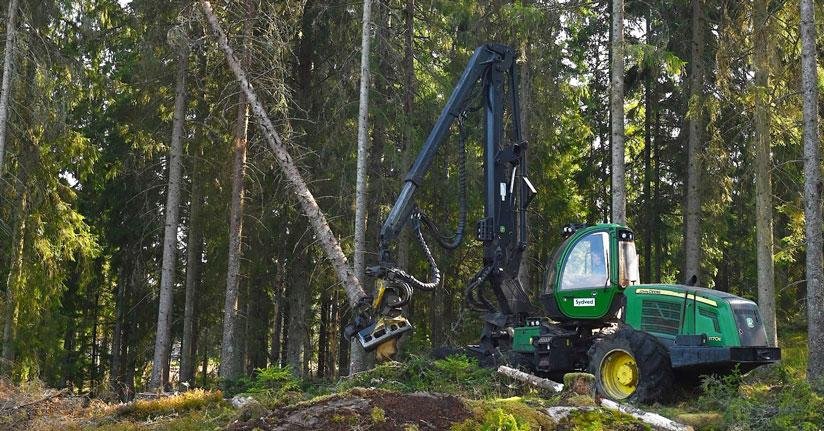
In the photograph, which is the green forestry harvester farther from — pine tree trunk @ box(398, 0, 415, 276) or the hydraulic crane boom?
pine tree trunk @ box(398, 0, 415, 276)

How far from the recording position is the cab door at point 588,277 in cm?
1189

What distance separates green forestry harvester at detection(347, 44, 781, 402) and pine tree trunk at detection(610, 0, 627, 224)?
90.9 inches

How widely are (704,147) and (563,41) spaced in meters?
4.49

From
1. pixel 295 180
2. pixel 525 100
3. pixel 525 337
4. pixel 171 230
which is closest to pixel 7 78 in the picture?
pixel 171 230

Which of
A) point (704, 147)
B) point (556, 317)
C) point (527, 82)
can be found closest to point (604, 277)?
point (556, 317)

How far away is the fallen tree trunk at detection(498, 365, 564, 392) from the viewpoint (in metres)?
10.1

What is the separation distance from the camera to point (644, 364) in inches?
408

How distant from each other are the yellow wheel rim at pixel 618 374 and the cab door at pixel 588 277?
108 centimetres

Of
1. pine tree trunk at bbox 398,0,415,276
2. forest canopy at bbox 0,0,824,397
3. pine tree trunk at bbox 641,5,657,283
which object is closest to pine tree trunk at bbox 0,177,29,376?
forest canopy at bbox 0,0,824,397

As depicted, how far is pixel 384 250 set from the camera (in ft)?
39.2

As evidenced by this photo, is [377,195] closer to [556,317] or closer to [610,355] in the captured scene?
[556,317]

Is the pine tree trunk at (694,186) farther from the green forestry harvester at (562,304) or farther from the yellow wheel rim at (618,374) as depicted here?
the yellow wheel rim at (618,374)

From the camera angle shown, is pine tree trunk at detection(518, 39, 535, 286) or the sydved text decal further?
pine tree trunk at detection(518, 39, 535, 286)

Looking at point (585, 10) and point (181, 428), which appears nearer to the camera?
point (181, 428)
